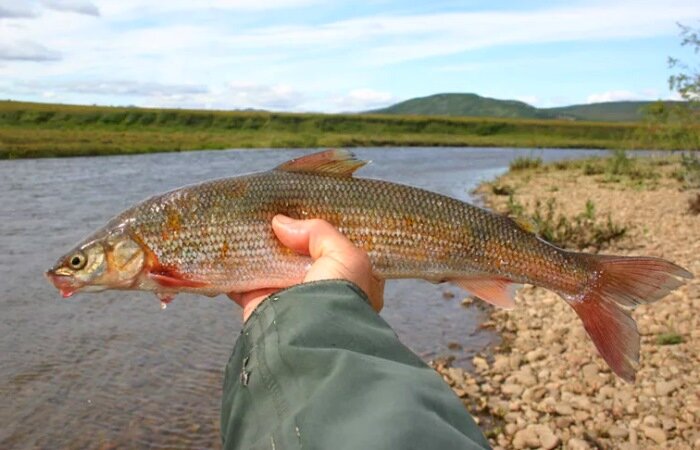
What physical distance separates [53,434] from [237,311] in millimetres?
4818

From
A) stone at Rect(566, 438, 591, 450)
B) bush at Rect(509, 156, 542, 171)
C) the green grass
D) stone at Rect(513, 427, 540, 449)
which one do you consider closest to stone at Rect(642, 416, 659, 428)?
stone at Rect(566, 438, 591, 450)

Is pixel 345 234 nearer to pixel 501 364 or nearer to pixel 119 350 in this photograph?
pixel 501 364

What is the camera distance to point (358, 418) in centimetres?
179

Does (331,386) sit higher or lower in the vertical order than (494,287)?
higher

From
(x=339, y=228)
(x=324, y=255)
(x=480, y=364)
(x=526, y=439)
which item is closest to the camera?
(x=324, y=255)

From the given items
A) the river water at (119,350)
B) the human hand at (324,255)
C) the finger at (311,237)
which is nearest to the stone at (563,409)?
the river water at (119,350)

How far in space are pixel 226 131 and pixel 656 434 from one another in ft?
293

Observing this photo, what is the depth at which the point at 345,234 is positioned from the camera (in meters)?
4.18

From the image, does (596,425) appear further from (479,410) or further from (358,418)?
(358,418)

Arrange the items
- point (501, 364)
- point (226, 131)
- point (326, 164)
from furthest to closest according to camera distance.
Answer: point (226, 131) < point (501, 364) < point (326, 164)

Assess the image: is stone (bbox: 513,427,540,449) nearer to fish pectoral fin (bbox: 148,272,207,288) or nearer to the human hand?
the human hand

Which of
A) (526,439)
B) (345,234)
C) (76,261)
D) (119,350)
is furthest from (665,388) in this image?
(119,350)

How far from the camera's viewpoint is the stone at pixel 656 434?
262 inches

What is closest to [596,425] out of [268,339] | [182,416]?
[182,416]
